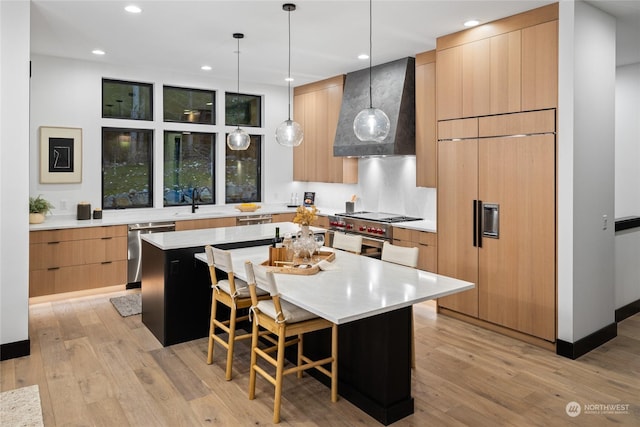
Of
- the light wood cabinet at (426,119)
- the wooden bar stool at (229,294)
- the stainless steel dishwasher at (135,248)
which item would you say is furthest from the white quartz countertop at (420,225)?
the stainless steel dishwasher at (135,248)

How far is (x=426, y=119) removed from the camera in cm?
541

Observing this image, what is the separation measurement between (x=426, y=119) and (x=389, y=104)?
513 mm

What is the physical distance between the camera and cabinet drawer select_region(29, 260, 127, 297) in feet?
17.0

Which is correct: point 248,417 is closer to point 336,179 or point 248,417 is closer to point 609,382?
point 609,382

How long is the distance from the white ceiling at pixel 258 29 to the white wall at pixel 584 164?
11.4 inches

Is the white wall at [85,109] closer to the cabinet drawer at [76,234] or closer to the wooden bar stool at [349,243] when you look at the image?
the cabinet drawer at [76,234]

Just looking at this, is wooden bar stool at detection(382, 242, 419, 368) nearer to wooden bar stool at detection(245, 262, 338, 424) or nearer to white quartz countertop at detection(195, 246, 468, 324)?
white quartz countertop at detection(195, 246, 468, 324)

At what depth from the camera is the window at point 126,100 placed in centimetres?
620

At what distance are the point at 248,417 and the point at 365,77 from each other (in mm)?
4619

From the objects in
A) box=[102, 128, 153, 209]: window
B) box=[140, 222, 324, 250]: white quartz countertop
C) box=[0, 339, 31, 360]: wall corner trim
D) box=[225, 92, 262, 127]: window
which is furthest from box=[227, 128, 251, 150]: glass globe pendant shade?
box=[0, 339, 31, 360]: wall corner trim

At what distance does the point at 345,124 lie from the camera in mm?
6293

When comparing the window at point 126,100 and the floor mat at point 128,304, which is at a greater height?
the window at point 126,100

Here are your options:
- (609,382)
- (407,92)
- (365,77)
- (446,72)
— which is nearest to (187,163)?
(365,77)

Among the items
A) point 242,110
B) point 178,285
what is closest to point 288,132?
point 178,285
